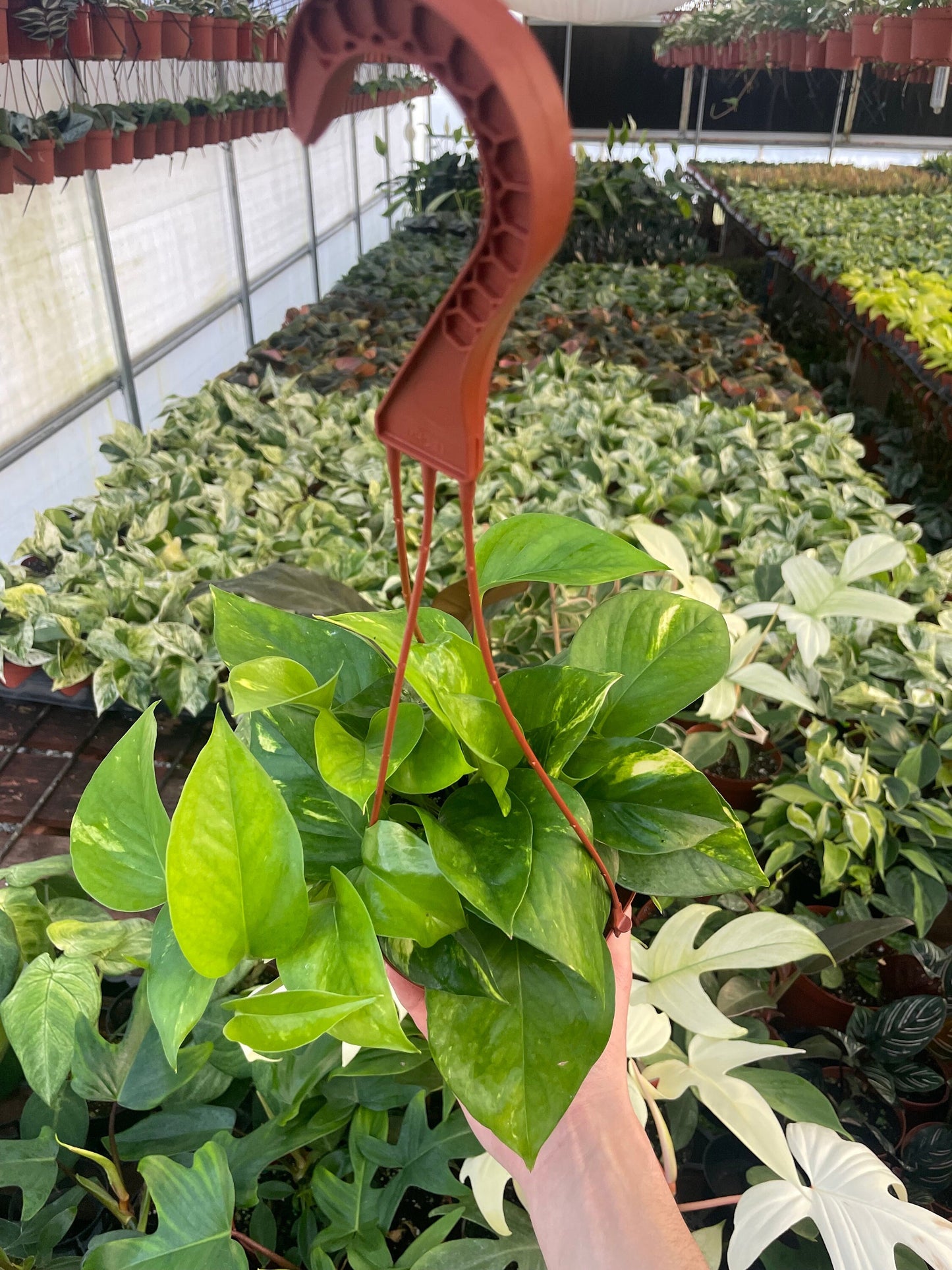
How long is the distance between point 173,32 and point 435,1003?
3423 millimetres

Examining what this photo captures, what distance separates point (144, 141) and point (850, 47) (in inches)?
157

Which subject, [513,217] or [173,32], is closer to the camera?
[513,217]

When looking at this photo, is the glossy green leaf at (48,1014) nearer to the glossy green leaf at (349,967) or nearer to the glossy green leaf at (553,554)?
the glossy green leaf at (349,967)

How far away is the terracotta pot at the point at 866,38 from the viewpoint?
4.10 m

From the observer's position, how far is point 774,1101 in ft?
2.25

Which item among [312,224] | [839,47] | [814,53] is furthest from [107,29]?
[814,53]

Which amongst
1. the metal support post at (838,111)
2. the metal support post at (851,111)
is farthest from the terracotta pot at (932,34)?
the metal support post at (851,111)

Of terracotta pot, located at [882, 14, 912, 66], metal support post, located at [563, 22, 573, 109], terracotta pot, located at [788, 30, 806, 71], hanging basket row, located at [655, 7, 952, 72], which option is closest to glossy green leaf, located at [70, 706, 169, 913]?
hanging basket row, located at [655, 7, 952, 72]

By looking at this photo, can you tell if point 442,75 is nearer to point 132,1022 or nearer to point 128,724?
point 132,1022

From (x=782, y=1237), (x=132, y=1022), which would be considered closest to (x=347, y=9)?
(x=132, y=1022)

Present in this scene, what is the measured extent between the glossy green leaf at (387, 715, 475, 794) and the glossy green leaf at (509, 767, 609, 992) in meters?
0.05

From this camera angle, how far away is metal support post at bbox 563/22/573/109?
980 cm

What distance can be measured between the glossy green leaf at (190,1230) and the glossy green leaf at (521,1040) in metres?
0.22

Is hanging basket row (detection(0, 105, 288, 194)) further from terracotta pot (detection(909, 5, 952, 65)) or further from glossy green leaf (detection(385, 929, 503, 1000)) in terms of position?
terracotta pot (detection(909, 5, 952, 65))
